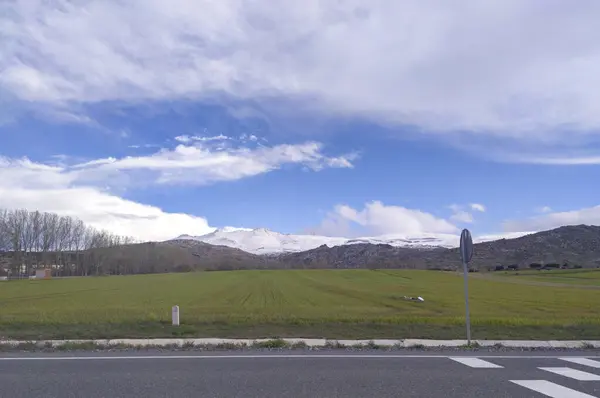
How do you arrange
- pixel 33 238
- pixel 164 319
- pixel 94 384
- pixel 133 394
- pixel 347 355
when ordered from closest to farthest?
1. pixel 133 394
2. pixel 94 384
3. pixel 347 355
4. pixel 164 319
5. pixel 33 238

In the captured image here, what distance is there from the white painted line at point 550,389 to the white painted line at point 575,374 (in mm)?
840

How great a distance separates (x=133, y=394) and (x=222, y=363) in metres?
3.28

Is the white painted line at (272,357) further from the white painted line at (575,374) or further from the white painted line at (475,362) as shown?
the white painted line at (575,374)

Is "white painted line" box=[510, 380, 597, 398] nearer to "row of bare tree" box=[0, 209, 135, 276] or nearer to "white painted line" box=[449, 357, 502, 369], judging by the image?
"white painted line" box=[449, 357, 502, 369]

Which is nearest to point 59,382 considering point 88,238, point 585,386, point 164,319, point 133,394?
point 133,394

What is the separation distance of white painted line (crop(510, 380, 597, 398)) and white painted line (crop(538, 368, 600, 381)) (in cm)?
84

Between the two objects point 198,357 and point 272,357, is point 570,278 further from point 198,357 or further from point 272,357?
point 198,357

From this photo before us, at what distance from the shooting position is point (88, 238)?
196 m

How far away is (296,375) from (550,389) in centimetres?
433

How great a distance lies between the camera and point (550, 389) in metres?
8.84

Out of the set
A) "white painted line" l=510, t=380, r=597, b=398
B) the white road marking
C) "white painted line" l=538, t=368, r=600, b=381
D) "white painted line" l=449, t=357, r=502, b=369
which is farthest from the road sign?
"white painted line" l=510, t=380, r=597, b=398

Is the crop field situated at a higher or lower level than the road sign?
lower

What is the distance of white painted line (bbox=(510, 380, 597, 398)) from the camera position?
8375 mm

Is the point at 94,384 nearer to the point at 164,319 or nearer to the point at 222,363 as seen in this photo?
the point at 222,363
